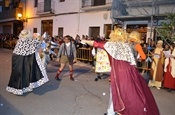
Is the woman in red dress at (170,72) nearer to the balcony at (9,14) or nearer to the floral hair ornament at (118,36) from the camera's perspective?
the floral hair ornament at (118,36)

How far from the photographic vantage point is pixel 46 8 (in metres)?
24.6

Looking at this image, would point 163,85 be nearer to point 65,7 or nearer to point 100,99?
point 100,99

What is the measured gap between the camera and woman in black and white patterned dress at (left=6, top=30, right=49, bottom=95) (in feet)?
21.6

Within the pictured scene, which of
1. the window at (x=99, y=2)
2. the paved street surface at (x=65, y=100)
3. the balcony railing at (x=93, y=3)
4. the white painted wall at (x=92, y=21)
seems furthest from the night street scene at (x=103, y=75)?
the white painted wall at (x=92, y=21)

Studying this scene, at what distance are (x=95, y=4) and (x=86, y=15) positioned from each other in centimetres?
128

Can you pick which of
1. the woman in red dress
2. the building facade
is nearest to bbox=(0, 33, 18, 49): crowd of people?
the building facade

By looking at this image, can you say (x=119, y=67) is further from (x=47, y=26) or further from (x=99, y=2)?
(x=47, y=26)

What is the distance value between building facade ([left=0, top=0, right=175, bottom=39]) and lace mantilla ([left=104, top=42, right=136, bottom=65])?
28.2 ft

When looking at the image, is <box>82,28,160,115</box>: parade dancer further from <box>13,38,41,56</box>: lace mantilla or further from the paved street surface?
<box>13,38,41,56</box>: lace mantilla

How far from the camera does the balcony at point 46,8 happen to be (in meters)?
23.8

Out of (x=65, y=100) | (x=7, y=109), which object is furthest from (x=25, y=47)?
(x=7, y=109)

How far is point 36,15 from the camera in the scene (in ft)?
89.1

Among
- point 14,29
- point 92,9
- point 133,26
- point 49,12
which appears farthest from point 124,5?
point 14,29

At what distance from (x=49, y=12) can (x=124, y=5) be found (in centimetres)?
980
